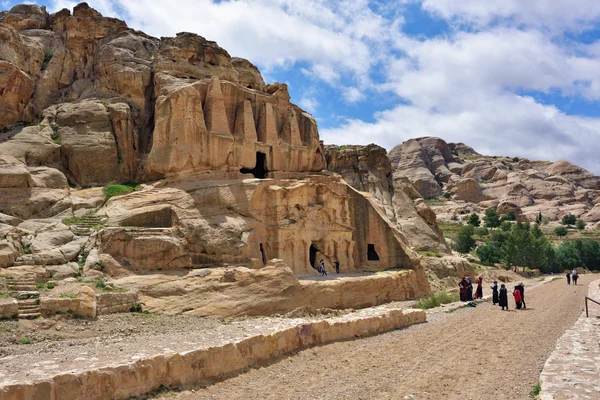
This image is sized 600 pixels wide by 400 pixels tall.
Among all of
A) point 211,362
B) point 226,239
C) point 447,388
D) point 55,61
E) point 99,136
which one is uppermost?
point 55,61

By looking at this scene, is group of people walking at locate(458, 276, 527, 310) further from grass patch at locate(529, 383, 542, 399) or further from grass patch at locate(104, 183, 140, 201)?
grass patch at locate(104, 183, 140, 201)

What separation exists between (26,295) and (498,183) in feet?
403

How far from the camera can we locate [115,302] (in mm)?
17672

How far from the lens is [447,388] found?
11.3 meters

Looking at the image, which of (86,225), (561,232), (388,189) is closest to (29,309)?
(86,225)

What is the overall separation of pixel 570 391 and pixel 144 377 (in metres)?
8.64

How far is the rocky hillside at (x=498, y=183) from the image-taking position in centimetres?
11362

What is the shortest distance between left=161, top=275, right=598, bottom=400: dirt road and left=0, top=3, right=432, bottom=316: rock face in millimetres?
6866

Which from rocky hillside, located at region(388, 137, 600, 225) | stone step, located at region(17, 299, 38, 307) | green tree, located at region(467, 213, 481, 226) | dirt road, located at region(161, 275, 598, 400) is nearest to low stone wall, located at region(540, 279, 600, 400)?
dirt road, located at region(161, 275, 598, 400)

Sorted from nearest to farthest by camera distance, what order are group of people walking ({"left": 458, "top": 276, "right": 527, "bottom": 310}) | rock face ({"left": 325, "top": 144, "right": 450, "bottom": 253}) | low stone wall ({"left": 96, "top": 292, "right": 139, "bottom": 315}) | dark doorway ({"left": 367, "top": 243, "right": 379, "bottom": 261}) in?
low stone wall ({"left": 96, "top": 292, "right": 139, "bottom": 315}) < group of people walking ({"left": 458, "top": 276, "right": 527, "bottom": 310}) < dark doorway ({"left": 367, "top": 243, "right": 379, "bottom": 261}) < rock face ({"left": 325, "top": 144, "right": 450, "bottom": 253})

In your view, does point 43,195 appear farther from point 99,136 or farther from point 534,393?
point 534,393

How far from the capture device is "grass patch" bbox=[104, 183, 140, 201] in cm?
2773

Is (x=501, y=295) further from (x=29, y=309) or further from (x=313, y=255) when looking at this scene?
(x=29, y=309)

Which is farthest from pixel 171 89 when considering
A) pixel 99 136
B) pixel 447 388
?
pixel 447 388
